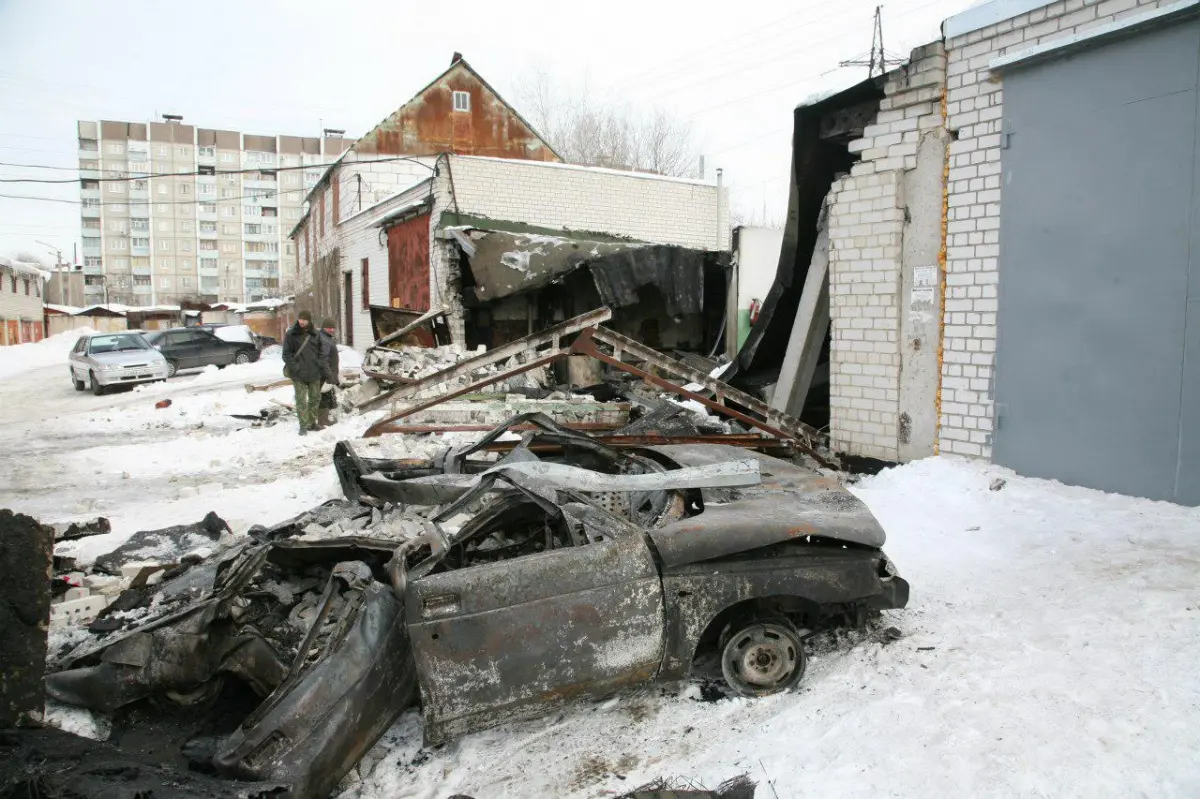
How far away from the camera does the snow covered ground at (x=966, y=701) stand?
8.36 feet

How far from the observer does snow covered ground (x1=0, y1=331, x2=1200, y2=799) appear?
2547 mm

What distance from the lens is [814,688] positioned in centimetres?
316

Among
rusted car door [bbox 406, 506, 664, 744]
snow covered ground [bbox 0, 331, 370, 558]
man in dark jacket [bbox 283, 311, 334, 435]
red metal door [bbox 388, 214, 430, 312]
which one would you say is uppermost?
red metal door [bbox 388, 214, 430, 312]

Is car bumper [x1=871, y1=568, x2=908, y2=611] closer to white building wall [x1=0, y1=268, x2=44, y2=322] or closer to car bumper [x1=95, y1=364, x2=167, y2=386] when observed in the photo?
car bumper [x1=95, y1=364, x2=167, y2=386]

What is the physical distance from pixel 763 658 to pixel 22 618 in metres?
2.92

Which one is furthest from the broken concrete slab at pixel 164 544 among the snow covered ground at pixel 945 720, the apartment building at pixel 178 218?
the apartment building at pixel 178 218

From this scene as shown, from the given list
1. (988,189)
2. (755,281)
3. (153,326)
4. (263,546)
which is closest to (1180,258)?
(988,189)

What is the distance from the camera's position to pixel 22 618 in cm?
269

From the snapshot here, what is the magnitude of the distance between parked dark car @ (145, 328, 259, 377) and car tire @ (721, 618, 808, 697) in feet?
67.5

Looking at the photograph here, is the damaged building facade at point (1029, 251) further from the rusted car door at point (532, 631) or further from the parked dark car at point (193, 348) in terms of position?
the parked dark car at point (193, 348)

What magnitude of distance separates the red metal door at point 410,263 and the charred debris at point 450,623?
1357 centimetres

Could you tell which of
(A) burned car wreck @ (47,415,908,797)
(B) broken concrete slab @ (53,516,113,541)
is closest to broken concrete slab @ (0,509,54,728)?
(A) burned car wreck @ (47,415,908,797)

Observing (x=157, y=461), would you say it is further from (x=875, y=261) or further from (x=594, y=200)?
(x=594, y=200)

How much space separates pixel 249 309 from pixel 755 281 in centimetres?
4343
